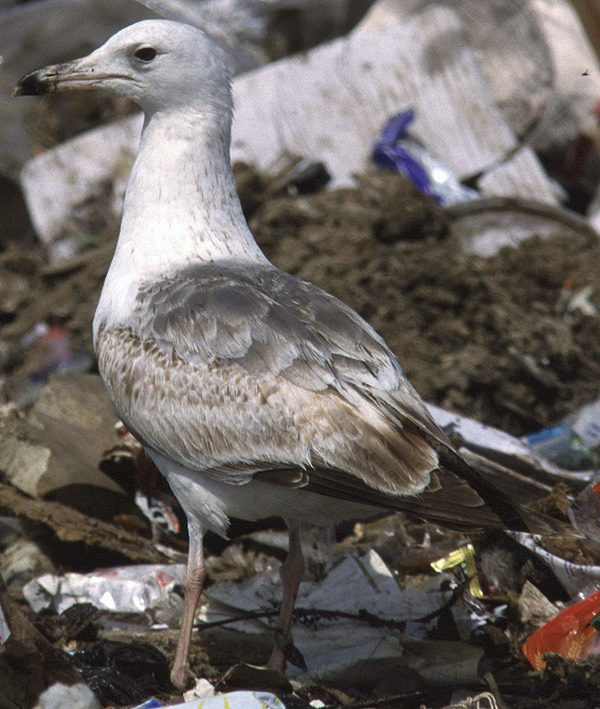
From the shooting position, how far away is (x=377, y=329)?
4547 millimetres

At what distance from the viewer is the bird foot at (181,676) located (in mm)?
2740

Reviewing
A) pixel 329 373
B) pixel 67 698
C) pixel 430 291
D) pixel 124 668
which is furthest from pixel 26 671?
pixel 430 291

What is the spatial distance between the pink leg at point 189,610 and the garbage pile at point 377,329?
0.07 m

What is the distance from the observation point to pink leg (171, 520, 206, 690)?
2.75m

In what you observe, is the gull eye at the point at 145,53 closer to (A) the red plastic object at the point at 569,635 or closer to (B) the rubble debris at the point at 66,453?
(B) the rubble debris at the point at 66,453

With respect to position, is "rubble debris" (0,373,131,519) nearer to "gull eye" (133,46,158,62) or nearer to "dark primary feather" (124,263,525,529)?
"dark primary feather" (124,263,525,529)

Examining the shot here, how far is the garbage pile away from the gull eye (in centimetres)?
138

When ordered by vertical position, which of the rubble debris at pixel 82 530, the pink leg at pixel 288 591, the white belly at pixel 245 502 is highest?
the white belly at pixel 245 502

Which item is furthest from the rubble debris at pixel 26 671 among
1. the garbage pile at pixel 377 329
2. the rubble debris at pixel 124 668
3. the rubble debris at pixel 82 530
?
the rubble debris at pixel 82 530

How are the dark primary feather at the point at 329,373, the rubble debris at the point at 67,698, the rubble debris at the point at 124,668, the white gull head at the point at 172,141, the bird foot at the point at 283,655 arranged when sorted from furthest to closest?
the white gull head at the point at 172,141
the bird foot at the point at 283,655
the rubble debris at the point at 124,668
the dark primary feather at the point at 329,373
the rubble debris at the point at 67,698

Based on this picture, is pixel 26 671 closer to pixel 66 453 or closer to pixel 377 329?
pixel 66 453

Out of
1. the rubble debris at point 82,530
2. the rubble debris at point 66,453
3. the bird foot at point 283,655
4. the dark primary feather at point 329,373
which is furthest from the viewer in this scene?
the rubble debris at point 66,453

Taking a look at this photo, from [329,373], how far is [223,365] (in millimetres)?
308

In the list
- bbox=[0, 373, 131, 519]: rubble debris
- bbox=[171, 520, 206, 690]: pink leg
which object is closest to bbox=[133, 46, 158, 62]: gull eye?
bbox=[0, 373, 131, 519]: rubble debris
